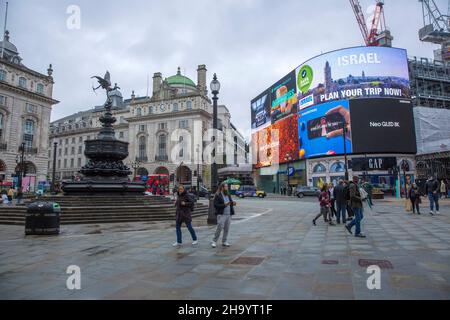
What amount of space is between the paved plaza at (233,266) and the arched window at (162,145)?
57605 millimetres

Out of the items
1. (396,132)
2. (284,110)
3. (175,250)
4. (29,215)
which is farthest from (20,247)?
(284,110)

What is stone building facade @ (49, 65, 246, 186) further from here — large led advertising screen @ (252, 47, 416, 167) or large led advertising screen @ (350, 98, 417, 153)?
large led advertising screen @ (350, 98, 417, 153)

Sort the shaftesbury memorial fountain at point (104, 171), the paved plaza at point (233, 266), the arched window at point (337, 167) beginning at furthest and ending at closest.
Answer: the arched window at point (337, 167) < the shaftesbury memorial fountain at point (104, 171) < the paved plaza at point (233, 266)

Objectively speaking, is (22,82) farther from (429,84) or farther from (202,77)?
(429,84)

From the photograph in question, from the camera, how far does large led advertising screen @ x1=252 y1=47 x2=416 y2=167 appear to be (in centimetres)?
4459

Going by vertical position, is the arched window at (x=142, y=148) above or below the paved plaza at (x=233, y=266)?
above

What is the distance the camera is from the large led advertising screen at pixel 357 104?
1756 inches

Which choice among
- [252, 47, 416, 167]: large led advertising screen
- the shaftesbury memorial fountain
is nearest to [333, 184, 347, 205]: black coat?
the shaftesbury memorial fountain

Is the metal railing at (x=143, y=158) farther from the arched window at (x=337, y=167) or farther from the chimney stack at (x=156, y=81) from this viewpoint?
the arched window at (x=337, y=167)

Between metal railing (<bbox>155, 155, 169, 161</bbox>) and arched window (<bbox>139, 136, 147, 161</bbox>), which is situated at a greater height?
arched window (<bbox>139, 136, 147, 161</bbox>)

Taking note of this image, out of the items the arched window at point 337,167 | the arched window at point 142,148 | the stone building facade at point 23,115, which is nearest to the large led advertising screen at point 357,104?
the arched window at point 337,167

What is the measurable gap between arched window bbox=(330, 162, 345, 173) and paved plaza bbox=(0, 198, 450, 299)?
38669mm
